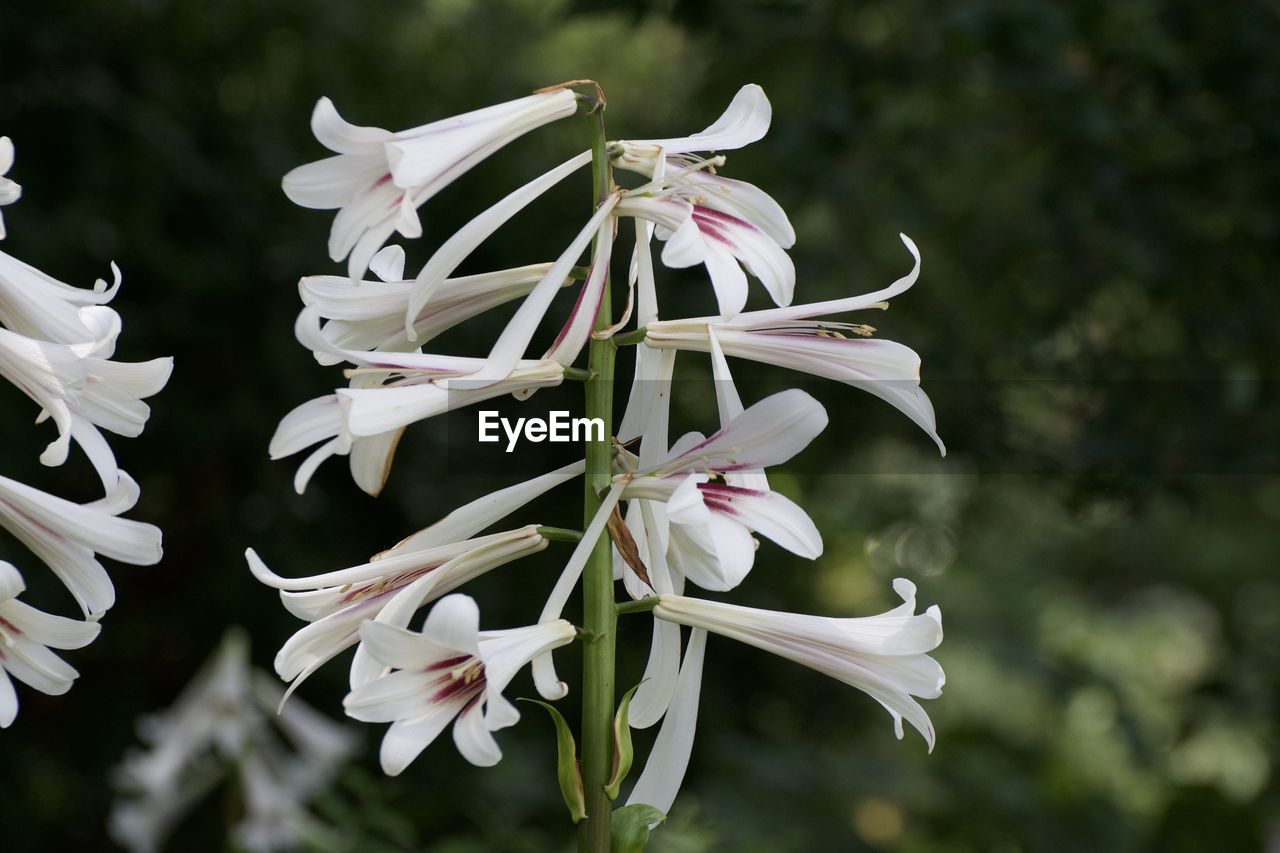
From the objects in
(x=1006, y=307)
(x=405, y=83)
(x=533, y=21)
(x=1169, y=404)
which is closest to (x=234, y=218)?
(x=405, y=83)

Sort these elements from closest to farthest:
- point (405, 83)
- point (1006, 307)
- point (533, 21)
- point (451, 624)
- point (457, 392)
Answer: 1. point (451, 624)
2. point (457, 392)
3. point (1006, 307)
4. point (405, 83)
5. point (533, 21)

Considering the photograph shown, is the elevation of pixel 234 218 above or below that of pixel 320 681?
above

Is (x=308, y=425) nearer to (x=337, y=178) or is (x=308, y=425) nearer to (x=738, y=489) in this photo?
(x=337, y=178)

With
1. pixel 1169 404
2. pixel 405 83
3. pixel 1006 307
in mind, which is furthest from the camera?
pixel 405 83

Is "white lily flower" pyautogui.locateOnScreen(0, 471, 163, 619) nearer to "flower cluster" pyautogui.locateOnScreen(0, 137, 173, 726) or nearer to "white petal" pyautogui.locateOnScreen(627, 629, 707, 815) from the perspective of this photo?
"flower cluster" pyautogui.locateOnScreen(0, 137, 173, 726)

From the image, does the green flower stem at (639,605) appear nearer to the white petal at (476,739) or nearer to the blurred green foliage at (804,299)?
the white petal at (476,739)

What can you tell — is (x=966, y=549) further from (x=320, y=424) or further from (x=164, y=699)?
(x=320, y=424)

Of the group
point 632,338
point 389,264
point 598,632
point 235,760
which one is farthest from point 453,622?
point 235,760
